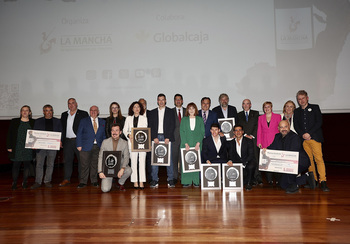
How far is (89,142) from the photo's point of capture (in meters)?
4.96

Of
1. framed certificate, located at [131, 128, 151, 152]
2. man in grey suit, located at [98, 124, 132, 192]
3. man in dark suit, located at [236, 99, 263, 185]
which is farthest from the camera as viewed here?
man in dark suit, located at [236, 99, 263, 185]

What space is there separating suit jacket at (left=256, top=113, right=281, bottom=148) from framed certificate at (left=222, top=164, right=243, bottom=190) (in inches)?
29.7

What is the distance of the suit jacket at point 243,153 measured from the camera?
15.4ft

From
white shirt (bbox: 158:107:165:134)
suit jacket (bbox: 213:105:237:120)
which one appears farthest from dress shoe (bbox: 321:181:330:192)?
white shirt (bbox: 158:107:165:134)

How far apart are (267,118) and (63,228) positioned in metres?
3.56

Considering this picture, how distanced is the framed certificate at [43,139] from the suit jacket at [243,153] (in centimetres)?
302

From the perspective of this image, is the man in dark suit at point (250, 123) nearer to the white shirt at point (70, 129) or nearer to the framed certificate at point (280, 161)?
the framed certificate at point (280, 161)

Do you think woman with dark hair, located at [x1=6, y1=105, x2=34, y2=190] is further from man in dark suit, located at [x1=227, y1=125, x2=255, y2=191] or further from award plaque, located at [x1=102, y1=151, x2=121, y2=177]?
man in dark suit, located at [x1=227, y1=125, x2=255, y2=191]

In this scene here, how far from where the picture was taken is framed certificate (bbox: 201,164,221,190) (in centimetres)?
446

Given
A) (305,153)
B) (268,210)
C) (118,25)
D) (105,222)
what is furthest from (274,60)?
(105,222)

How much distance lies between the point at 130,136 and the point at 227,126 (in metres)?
1.72

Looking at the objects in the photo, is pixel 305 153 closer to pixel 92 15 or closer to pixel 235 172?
pixel 235 172

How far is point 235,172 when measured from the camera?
4418 millimetres

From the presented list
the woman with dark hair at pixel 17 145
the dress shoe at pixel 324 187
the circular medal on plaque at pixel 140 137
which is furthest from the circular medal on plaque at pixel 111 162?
the dress shoe at pixel 324 187
